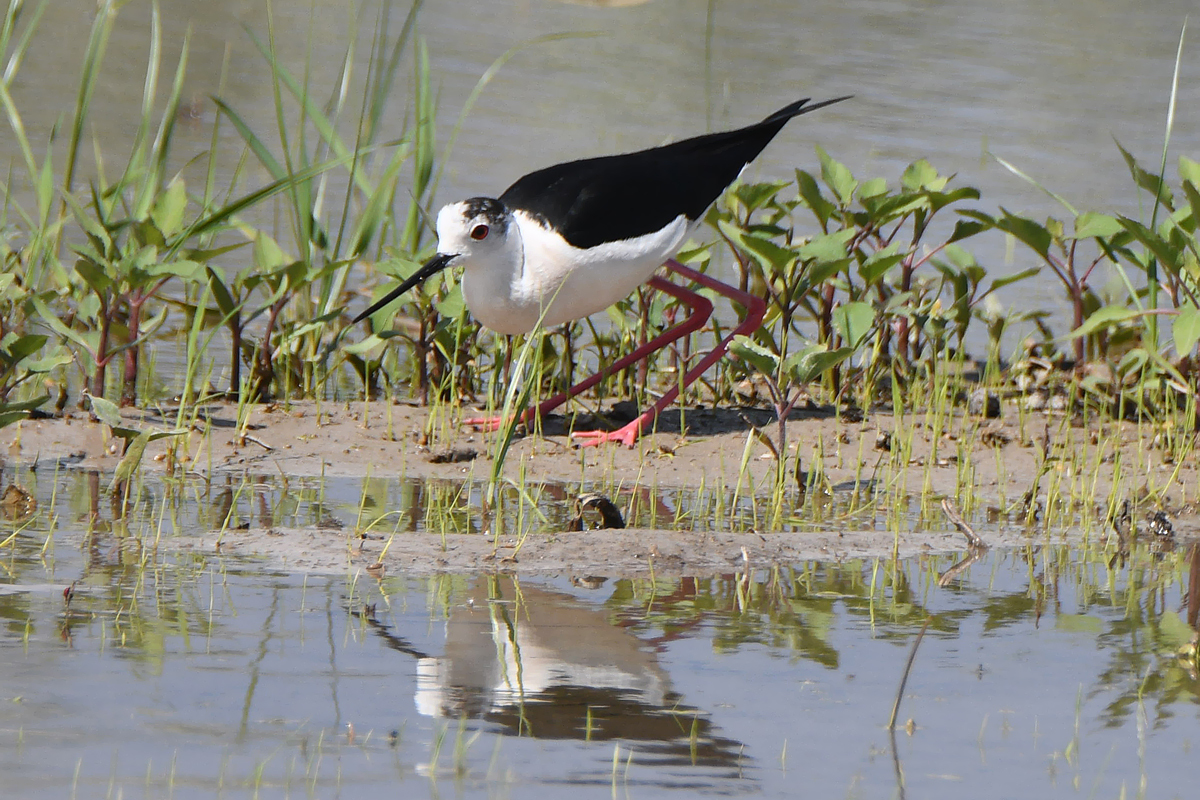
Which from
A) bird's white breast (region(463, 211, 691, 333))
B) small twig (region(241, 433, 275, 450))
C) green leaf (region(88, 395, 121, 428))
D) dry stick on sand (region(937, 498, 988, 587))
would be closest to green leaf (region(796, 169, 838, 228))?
bird's white breast (region(463, 211, 691, 333))

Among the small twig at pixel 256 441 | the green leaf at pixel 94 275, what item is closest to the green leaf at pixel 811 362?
the small twig at pixel 256 441

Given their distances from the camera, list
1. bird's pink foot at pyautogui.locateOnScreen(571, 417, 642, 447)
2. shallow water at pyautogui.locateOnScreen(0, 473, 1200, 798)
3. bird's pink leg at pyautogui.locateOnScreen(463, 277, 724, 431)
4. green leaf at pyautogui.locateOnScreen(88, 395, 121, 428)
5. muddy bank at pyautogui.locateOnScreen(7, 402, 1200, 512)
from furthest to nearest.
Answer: bird's pink leg at pyautogui.locateOnScreen(463, 277, 724, 431), bird's pink foot at pyautogui.locateOnScreen(571, 417, 642, 447), muddy bank at pyautogui.locateOnScreen(7, 402, 1200, 512), green leaf at pyautogui.locateOnScreen(88, 395, 121, 428), shallow water at pyautogui.locateOnScreen(0, 473, 1200, 798)

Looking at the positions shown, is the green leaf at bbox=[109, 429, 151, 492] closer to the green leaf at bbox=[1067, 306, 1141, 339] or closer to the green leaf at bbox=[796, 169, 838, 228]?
the green leaf at bbox=[796, 169, 838, 228]

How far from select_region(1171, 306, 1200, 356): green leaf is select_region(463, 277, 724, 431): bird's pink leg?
1.79 meters

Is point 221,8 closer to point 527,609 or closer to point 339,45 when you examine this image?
point 339,45

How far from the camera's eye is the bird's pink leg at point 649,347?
557 cm

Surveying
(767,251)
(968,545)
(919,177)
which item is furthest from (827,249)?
(968,545)

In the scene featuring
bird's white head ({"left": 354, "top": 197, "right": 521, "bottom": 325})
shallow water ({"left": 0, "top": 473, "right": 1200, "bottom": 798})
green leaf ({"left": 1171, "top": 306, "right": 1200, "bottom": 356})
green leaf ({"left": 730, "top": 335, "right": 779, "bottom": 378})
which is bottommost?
shallow water ({"left": 0, "top": 473, "right": 1200, "bottom": 798})

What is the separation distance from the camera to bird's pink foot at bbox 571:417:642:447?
5465mm

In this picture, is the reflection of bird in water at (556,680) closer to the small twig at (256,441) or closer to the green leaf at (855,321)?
the small twig at (256,441)

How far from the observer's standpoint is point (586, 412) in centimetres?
599

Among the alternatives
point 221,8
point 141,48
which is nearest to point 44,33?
point 141,48

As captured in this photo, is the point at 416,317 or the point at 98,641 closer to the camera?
the point at 98,641

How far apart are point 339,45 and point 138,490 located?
9299 mm
